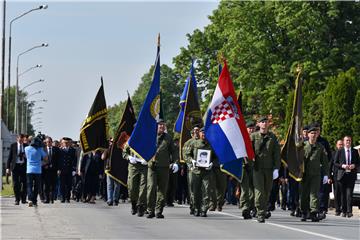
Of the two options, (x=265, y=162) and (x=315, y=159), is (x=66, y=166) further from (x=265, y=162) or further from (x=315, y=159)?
(x=265, y=162)

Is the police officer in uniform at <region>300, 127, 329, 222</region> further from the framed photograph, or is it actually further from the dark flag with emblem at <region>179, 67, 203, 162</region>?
the dark flag with emblem at <region>179, 67, 203, 162</region>

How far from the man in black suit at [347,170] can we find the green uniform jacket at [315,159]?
9.63 ft

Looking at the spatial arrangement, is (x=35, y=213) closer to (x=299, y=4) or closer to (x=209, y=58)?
(x=299, y=4)

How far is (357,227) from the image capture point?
65.5ft

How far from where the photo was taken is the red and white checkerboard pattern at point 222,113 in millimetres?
22344

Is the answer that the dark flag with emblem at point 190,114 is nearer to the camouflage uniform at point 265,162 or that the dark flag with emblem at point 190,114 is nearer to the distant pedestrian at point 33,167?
the distant pedestrian at point 33,167

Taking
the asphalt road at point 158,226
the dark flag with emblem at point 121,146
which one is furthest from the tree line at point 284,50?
the asphalt road at point 158,226

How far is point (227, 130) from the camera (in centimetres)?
2219

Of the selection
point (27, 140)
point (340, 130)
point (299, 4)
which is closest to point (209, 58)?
point (299, 4)

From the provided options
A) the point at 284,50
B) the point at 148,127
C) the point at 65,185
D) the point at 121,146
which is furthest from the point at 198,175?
the point at 284,50

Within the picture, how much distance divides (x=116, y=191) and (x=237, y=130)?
6.63 metres

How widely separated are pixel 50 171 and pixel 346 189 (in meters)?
8.84

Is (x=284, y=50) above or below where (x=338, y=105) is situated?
above

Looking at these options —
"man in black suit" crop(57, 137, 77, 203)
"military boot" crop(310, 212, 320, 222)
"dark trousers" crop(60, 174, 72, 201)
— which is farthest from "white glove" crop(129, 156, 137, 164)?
"dark trousers" crop(60, 174, 72, 201)
